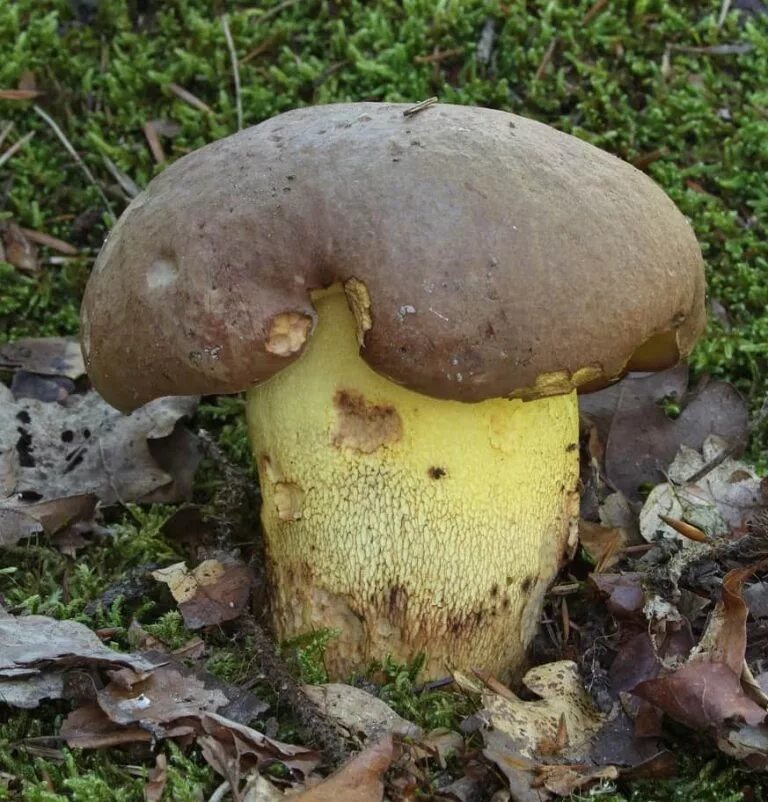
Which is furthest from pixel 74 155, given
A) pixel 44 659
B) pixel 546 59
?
pixel 44 659

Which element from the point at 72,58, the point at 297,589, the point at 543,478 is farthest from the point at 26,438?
the point at 543,478

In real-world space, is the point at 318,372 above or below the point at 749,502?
above

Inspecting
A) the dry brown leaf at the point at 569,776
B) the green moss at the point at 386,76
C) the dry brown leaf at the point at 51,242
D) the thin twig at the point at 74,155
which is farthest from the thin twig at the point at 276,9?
the dry brown leaf at the point at 569,776

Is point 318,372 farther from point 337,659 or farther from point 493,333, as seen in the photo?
point 337,659

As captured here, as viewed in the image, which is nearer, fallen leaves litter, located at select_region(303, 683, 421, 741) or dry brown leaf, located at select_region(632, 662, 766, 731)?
dry brown leaf, located at select_region(632, 662, 766, 731)

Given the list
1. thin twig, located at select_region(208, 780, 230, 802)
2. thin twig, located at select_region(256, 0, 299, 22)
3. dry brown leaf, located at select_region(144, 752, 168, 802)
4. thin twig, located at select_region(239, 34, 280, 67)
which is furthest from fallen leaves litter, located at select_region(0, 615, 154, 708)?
thin twig, located at select_region(256, 0, 299, 22)

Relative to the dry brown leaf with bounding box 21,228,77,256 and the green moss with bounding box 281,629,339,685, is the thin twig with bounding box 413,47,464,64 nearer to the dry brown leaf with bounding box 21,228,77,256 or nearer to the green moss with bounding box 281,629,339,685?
the dry brown leaf with bounding box 21,228,77,256

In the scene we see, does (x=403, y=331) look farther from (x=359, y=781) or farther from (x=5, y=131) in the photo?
(x=5, y=131)
